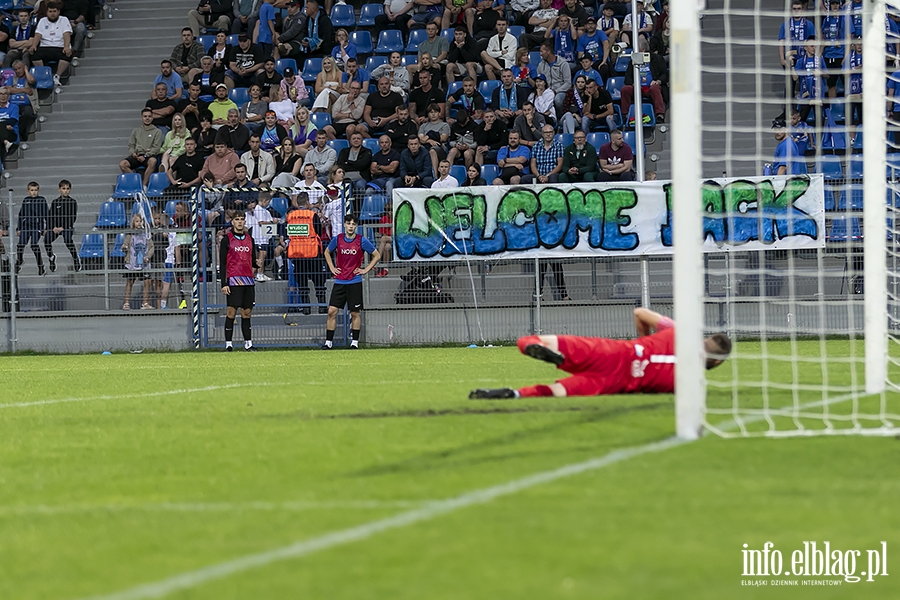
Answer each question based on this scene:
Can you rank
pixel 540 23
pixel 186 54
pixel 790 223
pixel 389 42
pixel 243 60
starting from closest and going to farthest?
pixel 790 223, pixel 540 23, pixel 243 60, pixel 389 42, pixel 186 54

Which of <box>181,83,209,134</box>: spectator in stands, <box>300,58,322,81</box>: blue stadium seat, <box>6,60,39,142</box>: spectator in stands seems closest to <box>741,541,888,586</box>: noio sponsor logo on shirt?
<box>181,83,209,134</box>: spectator in stands

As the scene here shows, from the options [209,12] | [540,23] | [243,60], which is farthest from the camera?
[209,12]

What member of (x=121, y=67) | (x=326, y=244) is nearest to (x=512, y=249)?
(x=326, y=244)

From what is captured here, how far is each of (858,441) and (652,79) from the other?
17.6 meters

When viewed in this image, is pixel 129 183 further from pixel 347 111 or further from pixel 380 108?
pixel 380 108

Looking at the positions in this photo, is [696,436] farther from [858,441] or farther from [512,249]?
[512,249]

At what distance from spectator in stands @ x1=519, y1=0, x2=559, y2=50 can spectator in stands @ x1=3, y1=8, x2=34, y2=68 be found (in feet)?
37.2

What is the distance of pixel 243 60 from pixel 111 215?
23.1 feet

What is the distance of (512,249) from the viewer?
19250mm

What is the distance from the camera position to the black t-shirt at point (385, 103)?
77.5 feet

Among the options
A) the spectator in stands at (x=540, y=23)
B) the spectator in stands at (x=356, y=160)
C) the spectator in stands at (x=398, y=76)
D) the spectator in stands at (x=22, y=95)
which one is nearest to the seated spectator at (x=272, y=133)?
the spectator in stands at (x=356, y=160)

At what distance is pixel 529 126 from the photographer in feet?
72.7

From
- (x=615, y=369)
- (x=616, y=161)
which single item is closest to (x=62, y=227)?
(x=616, y=161)

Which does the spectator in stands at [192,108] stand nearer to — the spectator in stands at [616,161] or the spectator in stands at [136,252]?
the spectator in stands at [136,252]
